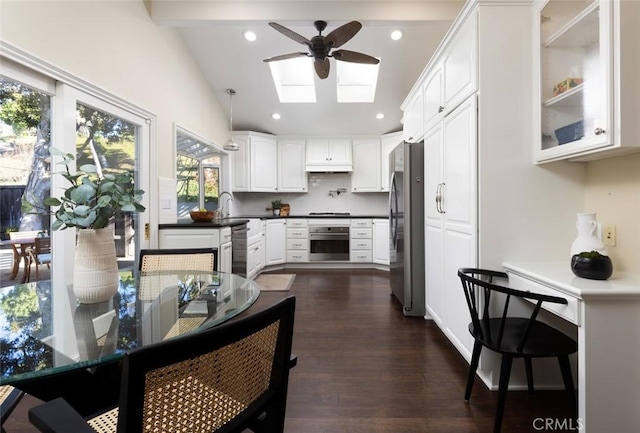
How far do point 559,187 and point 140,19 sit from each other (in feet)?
11.8

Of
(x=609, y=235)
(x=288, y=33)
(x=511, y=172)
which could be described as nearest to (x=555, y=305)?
(x=609, y=235)

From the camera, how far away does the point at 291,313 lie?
28.5 inches

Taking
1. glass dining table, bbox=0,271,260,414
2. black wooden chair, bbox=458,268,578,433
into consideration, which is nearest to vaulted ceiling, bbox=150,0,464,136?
black wooden chair, bbox=458,268,578,433

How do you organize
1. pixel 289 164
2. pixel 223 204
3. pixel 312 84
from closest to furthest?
pixel 312 84 < pixel 223 204 < pixel 289 164

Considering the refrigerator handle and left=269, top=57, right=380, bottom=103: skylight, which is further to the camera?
left=269, top=57, right=380, bottom=103: skylight

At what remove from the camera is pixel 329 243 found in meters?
5.43

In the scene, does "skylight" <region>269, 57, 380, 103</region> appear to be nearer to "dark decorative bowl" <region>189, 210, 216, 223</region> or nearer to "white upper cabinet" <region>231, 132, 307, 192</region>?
"white upper cabinet" <region>231, 132, 307, 192</region>

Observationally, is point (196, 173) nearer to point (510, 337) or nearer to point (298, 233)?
point (298, 233)

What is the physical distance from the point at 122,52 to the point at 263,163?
303 centimetres

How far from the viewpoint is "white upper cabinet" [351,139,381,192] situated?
5.67 m

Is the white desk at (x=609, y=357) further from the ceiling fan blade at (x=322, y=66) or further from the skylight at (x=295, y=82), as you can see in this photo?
the skylight at (x=295, y=82)

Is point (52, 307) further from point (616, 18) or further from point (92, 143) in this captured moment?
point (616, 18)

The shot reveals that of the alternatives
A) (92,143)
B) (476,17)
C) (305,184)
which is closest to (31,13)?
(92,143)

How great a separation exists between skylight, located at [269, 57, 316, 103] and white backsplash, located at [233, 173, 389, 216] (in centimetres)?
148
